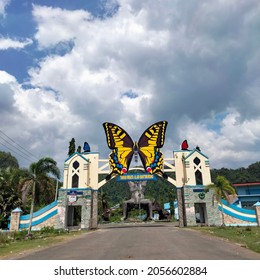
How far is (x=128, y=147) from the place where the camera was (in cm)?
3297

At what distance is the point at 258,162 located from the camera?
129 m

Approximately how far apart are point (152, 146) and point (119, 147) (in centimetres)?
412

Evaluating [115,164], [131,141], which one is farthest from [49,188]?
[131,141]

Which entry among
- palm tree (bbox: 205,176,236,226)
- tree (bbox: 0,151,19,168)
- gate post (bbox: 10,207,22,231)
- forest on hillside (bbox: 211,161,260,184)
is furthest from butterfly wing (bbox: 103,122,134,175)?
forest on hillside (bbox: 211,161,260,184)

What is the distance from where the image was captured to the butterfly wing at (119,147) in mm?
32906

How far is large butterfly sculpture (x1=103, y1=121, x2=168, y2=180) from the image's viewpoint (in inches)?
1296

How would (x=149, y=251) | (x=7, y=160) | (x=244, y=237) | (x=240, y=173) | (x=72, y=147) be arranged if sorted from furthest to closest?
1. (x=240, y=173)
2. (x=7, y=160)
3. (x=72, y=147)
4. (x=244, y=237)
5. (x=149, y=251)

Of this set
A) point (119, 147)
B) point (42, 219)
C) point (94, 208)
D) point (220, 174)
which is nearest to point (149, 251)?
point (119, 147)

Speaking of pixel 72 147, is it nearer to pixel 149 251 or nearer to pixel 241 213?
pixel 241 213

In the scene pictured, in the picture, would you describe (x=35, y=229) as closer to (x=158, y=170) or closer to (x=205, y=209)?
(x=158, y=170)

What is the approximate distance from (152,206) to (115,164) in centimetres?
3502

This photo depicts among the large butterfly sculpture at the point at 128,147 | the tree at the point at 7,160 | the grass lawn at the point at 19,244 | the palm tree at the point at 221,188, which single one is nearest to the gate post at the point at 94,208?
the large butterfly sculpture at the point at 128,147

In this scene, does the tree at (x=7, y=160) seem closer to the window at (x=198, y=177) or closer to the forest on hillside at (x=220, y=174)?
the forest on hillside at (x=220, y=174)

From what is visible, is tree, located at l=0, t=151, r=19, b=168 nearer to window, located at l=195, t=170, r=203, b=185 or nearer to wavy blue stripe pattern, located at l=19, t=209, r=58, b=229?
wavy blue stripe pattern, located at l=19, t=209, r=58, b=229
